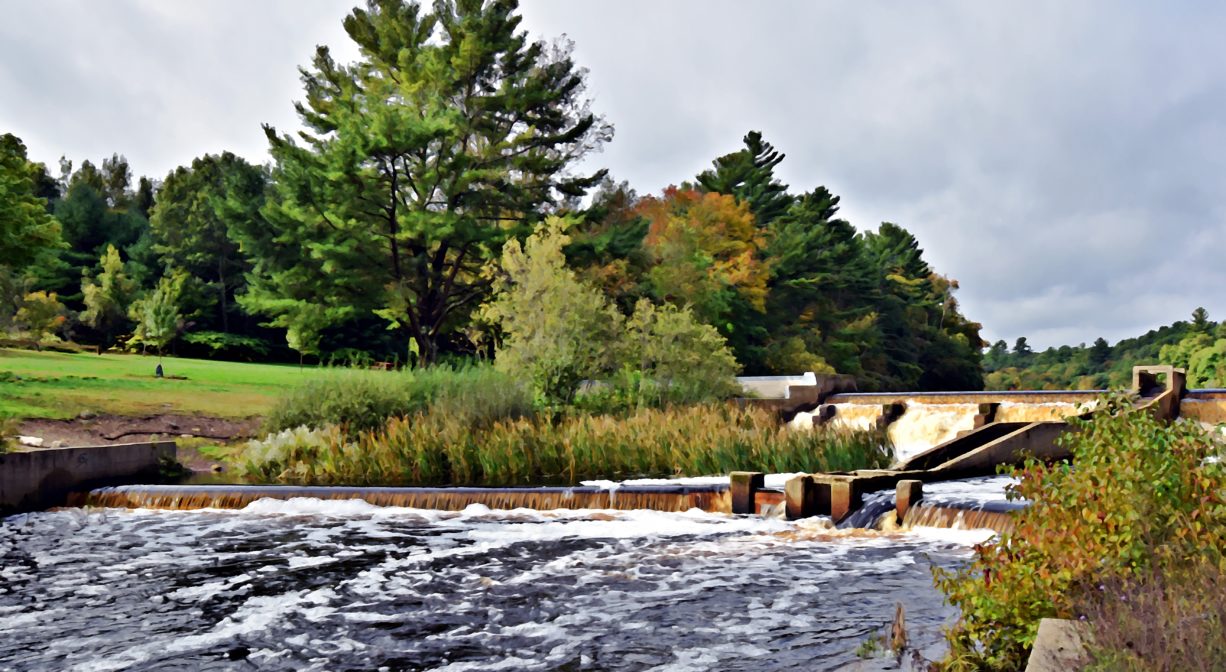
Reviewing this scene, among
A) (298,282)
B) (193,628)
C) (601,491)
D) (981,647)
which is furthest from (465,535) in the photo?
(298,282)

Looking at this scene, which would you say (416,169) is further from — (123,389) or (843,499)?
(843,499)

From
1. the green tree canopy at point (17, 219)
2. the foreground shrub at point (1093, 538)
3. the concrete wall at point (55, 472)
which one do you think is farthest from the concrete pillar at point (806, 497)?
the green tree canopy at point (17, 219)

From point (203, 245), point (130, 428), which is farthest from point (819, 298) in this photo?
point (130, 428)

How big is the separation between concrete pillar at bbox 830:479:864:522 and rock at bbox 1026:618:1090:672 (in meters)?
7.56

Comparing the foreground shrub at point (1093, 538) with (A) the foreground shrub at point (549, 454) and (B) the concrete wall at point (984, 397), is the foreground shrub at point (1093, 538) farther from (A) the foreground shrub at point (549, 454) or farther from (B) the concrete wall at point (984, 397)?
(B) the concrete wall at point (984, 397)

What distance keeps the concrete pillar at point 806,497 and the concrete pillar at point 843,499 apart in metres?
0.18

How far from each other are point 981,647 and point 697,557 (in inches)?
181

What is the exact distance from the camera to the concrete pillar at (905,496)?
1184 centimetres

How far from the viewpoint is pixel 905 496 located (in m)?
11.9

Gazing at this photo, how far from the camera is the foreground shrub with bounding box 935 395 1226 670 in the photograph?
502cm

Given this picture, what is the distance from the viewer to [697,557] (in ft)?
32.7

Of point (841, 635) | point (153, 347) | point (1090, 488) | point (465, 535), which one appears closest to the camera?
point (1090, 488)

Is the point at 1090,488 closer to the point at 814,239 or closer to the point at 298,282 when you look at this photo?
the point at 298,282

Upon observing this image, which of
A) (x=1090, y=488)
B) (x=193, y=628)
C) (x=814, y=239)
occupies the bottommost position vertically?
(x=193, y=628)
